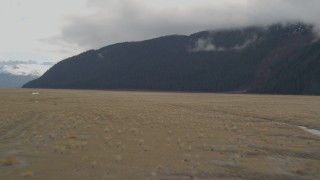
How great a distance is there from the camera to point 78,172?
24016 mm

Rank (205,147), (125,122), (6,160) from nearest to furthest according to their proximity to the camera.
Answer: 1. (6,160)
2. (205,147)
3. (125,122)

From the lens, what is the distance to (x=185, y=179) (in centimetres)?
2272

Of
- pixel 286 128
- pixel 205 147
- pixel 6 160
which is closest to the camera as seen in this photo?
pixel 6 160

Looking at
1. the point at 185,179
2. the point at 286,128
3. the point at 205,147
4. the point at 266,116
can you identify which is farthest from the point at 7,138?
the point at 266,116

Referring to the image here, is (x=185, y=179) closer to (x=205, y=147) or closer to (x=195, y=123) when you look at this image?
(x=205, y=147)

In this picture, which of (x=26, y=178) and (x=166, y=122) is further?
(x=166, y=122)

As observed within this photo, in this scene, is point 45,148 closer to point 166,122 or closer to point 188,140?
point 188,140

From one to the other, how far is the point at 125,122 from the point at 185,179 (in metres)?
27.1

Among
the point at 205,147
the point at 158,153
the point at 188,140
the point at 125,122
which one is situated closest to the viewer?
the point at 158,153

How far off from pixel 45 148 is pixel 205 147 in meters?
11.9

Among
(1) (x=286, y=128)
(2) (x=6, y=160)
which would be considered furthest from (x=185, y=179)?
(1) (x=286, y=128)

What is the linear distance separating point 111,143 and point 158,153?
17.3 feet

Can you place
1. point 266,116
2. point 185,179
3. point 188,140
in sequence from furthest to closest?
point 266,116 → point 188,140 → point 185,179

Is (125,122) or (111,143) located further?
(125,122)
